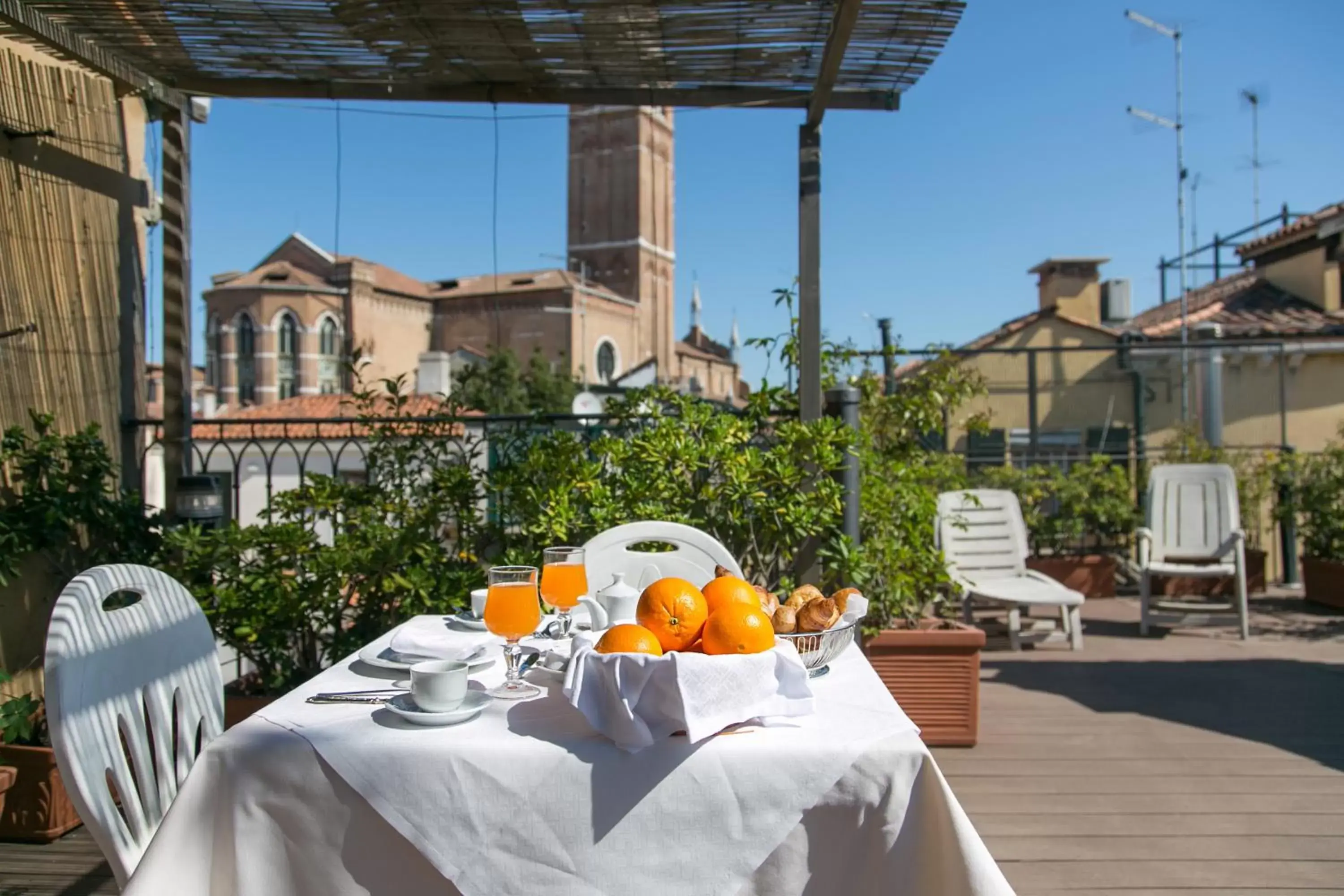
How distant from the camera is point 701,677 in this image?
3.92ft

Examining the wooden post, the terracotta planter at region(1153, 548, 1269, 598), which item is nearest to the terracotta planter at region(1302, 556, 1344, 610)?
the terracotta planter at region(1153, 548, 1269, 598)

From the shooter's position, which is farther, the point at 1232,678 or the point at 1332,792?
the point at 1232,678

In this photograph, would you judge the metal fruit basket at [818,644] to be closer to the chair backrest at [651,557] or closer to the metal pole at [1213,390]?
the chair backrest at [651,557]

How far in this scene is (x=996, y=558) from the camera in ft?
16.0

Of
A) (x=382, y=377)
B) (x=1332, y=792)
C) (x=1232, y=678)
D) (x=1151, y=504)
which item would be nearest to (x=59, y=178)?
(x=382, y=377)

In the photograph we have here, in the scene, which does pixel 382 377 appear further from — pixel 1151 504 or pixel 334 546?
pixel 1151 504

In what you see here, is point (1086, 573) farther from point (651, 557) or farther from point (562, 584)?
point (562, 584)

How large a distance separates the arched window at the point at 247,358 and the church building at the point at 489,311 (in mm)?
70

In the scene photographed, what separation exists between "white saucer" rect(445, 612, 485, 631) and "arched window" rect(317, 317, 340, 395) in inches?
1967

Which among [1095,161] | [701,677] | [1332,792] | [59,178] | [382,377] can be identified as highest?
[1095,161]

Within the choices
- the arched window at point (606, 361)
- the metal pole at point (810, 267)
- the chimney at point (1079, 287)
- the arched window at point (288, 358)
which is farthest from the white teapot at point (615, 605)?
the arched window at point (606, 361)

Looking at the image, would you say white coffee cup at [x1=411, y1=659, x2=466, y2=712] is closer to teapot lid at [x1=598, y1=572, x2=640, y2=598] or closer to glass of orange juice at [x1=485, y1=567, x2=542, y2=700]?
glass of orange juice at [x1=485, y1=567, x2=542, y2=700]

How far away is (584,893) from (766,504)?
7.34 feet

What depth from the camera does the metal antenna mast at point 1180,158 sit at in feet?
37.0
